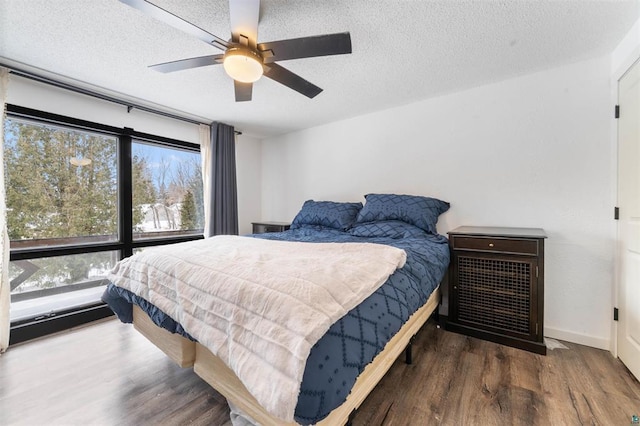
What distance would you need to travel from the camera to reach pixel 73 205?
99.3 inches

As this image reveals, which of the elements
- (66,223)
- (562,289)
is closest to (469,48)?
(562,289)

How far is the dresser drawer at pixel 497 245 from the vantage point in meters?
A: 1.85

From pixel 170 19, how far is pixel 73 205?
2294 mm

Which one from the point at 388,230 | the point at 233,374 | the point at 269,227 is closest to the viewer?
the point at 233,374

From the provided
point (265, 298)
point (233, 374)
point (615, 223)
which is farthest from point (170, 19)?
point (615, 223)

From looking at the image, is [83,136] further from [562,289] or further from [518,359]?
[562,289]

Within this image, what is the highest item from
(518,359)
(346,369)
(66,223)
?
(66,223)

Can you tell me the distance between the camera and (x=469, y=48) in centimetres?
185

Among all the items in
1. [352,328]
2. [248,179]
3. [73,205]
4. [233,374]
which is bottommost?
[233,374]

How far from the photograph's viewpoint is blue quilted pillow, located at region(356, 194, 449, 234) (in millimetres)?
2422

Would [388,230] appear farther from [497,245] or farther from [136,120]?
[136,120]

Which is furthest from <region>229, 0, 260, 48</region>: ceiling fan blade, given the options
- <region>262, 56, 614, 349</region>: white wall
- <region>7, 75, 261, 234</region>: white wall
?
<region>7, 75, 261, 234</region>: white wall

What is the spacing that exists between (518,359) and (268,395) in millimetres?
1892

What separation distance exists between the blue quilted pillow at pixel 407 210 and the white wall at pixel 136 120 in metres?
2.18
